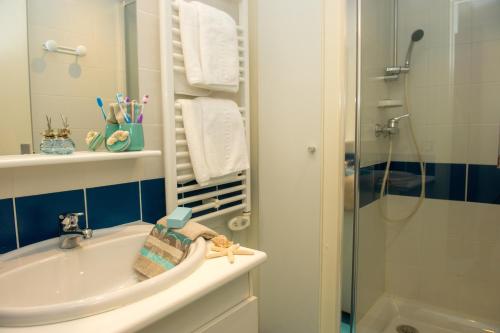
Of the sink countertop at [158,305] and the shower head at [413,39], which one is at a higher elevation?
the shower head at [413,39]

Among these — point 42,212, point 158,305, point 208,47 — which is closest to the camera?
point 158,305

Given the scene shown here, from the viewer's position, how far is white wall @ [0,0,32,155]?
94cm

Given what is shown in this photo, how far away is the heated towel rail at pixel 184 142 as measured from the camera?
130 cm

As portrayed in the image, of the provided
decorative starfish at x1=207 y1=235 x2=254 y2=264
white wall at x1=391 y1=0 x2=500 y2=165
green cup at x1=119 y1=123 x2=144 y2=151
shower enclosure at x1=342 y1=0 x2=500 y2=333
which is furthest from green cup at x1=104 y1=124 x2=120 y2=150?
white wall at x1=391 y1=0 x2=500 y2=165

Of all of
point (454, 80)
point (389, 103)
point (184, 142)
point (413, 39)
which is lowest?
point (184, 142)

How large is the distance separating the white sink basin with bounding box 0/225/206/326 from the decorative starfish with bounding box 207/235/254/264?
0.04 metres

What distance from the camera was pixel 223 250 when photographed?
98cm

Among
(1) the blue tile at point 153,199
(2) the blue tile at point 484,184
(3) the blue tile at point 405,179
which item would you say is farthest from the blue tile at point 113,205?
(2) the blue tile at point 484,184

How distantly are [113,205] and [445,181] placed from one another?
162 centimetres

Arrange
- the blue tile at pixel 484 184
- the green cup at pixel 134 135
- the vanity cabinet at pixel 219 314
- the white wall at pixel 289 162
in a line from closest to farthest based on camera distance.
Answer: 1. the vanity cabinet at pixel 219 314
2. the green cup at pixel 134 135
3. the white wall at pixel 289 162
4. the blue tile at pixel 484 184

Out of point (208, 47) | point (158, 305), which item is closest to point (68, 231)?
point (158, 305)

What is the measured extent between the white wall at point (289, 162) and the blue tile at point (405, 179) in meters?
0.58

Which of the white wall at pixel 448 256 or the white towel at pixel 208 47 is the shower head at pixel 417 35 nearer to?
Result: the white wall at pixel 448 256

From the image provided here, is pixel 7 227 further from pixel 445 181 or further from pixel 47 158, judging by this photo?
pixel 445 181
